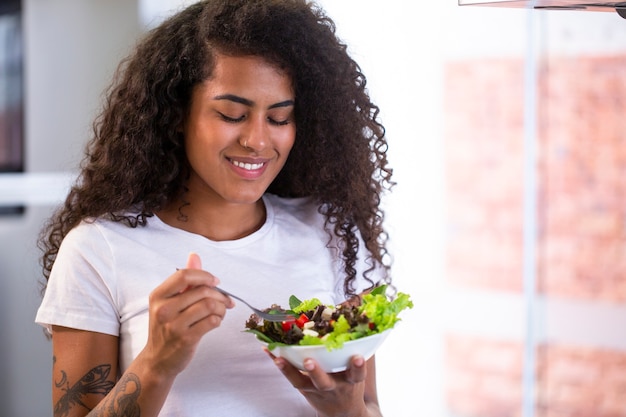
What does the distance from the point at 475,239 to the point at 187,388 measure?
192 centimetres

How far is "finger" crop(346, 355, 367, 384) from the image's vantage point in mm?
1315

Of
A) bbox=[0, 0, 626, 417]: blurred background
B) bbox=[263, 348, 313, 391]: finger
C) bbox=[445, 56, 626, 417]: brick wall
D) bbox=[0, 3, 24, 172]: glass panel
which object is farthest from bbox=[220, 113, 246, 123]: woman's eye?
bbox=[0, 3, 24, 172]: glass panel

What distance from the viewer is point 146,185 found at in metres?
1.61

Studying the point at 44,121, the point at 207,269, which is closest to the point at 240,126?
the point at 207,269

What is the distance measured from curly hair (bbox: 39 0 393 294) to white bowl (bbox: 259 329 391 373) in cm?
40

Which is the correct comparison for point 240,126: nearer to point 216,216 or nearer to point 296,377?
point 216,216

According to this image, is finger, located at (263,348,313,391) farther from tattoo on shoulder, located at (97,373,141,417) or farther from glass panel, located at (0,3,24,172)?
glass panel, located at (0,3,24,172)

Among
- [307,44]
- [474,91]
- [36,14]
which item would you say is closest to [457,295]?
[474,91]

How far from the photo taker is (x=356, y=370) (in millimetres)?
1330

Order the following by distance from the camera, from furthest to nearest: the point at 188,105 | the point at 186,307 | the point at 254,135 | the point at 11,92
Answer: the point at 11,92 → the point at 188,105 → the point at 254,135 → the point at 186,307

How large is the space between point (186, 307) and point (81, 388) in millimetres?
324

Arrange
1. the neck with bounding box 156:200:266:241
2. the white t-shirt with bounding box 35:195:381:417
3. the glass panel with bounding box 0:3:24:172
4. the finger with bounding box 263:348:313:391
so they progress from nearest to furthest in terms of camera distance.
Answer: the finger with bounding box 263:348:313:391 → the white t-shirt with bounding box 35:195:381:417 → the neck with bounding box 156:200:266:241 → the glass panel with bounding box 0:3:24:172

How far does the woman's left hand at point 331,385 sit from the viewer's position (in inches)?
51.6

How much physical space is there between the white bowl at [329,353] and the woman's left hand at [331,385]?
0.4 inches
